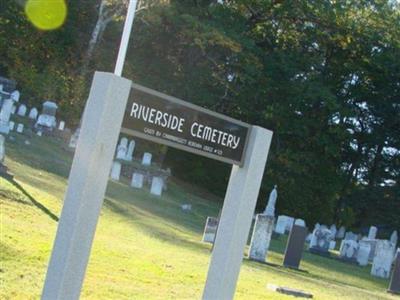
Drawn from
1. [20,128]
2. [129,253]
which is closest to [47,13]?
[20,128]

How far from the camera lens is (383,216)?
123ft

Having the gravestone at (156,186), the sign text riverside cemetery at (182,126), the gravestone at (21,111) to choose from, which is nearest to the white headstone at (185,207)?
the gravestone at (156,186)

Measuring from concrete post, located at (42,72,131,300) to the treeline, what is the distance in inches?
937

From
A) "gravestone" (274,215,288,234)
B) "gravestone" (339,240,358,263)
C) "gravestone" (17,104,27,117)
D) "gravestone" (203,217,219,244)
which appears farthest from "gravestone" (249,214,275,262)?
"gravestone" (17,104,27,117)

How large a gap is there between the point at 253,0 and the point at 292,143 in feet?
24.3

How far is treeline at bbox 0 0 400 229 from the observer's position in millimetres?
29750

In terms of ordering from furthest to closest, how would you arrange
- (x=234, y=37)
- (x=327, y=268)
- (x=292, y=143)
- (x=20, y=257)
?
(x=292, y=143) < (x=234, y=37) < (x=327, y=268) < (x=20, y=257)

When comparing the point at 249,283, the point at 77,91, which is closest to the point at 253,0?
the point at 77,91

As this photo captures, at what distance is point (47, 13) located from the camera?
3156 centimetres

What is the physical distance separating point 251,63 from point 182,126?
26.2 metres

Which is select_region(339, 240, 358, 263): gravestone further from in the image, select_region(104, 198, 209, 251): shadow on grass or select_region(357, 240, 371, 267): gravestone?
select_region(104, 198, 209, 251): shadow on grass

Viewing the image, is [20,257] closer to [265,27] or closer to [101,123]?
[101,123]

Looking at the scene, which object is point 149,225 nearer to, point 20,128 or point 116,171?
point 116,171

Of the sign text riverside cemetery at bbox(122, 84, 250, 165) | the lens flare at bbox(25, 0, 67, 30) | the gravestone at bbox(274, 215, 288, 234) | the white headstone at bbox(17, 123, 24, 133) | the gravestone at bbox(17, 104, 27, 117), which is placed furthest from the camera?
the lens flare at bbox(25, 0, 67, 30)
